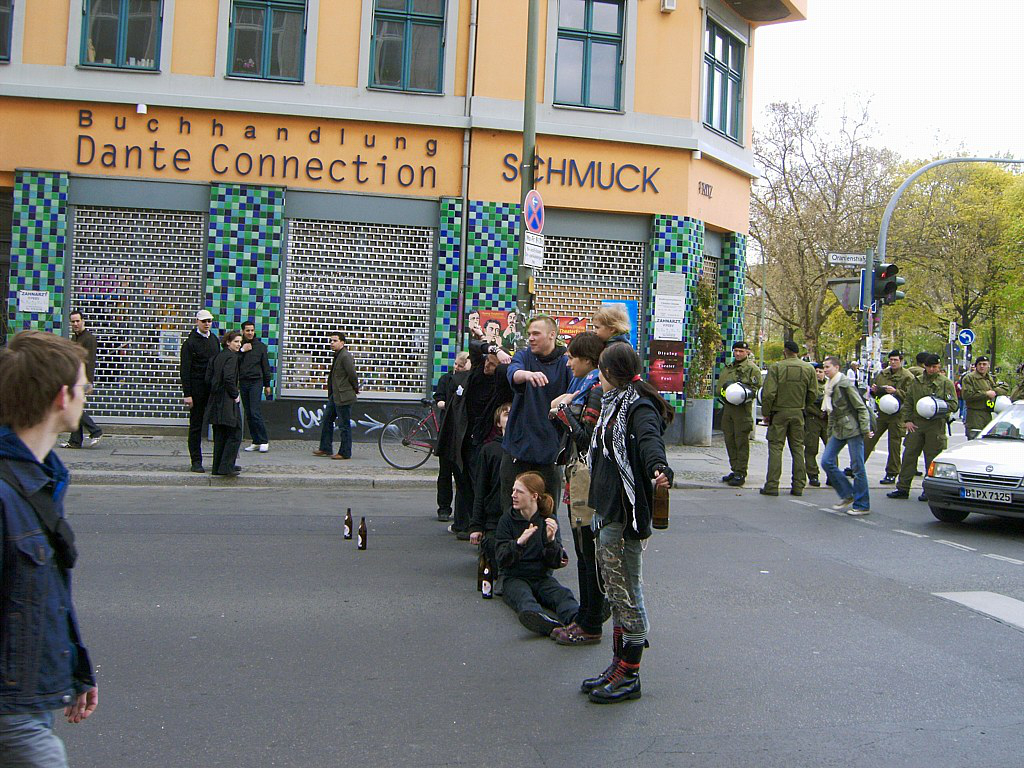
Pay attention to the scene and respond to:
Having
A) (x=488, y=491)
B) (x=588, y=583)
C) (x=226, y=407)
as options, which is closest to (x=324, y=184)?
(x=226, y=407)

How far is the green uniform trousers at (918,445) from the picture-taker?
12.5 meters

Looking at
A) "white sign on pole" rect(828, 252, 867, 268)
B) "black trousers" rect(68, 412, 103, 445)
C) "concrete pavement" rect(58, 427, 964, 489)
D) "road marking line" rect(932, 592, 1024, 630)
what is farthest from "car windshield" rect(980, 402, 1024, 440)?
"black trousers" rect(68, 412, 103, 445)

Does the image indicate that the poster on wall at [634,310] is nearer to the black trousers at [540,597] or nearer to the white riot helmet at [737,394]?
the white riot helmet at [737,394]

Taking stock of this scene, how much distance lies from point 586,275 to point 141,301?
23.4 feet

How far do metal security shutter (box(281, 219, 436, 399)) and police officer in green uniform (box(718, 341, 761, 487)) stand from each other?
5.09 meters

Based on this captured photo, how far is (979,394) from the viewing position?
46.6 ft

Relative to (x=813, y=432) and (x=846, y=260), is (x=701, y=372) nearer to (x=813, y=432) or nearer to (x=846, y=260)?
(x=846, y=260)

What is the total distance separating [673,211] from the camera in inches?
643

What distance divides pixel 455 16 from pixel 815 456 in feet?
29.1

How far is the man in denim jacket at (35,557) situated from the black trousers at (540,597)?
3682mm

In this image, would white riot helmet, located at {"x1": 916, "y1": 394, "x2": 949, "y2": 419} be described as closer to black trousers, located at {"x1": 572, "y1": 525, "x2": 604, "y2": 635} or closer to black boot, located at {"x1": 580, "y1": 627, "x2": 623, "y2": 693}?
black trousers, located at {"x1": 572, "y1": 525, "x2": 604, "y2": 635}

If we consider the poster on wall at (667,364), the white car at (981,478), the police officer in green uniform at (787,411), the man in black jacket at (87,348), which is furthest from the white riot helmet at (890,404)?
the man in black jacket at (87,348)

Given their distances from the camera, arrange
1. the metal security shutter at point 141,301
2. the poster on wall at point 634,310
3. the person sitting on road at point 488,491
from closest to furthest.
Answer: the person sitting on road at point 488,491 → the metal security shutter at point 141,301 → the poster on wall at point 634,310

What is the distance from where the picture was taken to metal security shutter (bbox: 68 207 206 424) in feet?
49.1
